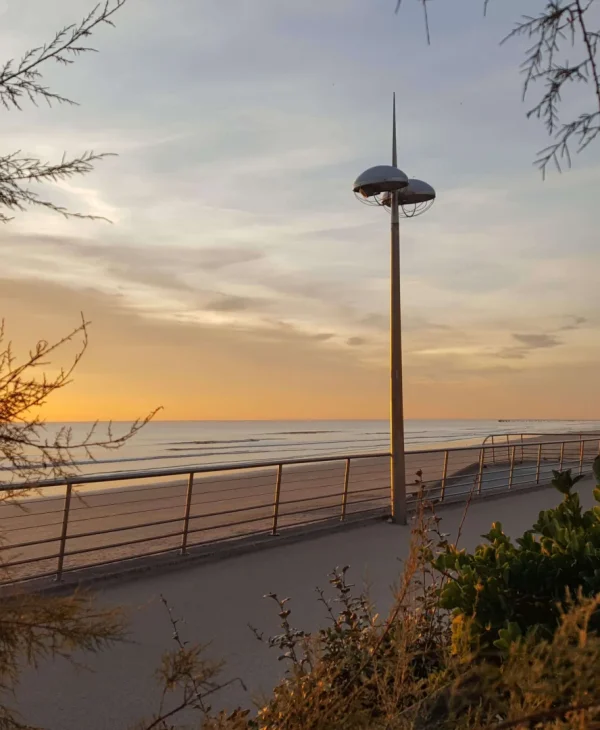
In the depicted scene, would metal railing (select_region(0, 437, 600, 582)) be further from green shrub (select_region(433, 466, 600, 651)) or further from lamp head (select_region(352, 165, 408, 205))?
lamp head (select_region(352, 165, 408, 205))

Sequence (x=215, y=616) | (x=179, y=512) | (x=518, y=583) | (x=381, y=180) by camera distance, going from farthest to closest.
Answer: (x=179, y=512) → (x=381, y=180) → (x=215, y=616) → (x=518, y=583)

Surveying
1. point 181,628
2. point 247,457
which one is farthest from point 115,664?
point 247,457

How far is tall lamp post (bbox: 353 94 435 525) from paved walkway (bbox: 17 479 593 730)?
69cm

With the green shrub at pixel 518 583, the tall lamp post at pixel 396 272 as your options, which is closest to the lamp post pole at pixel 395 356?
the tall lamp post at pixel 396 272

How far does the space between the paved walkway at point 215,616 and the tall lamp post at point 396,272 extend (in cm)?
69

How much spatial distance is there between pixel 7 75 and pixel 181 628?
4.31 m

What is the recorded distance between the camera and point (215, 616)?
5.89 m

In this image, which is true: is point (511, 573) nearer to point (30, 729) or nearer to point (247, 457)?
point (30, 729)

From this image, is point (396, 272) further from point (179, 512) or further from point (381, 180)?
point (179, 512)

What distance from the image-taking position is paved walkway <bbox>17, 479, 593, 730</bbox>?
420cm

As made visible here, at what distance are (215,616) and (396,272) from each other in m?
6.44

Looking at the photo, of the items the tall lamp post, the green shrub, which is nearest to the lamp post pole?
the tall lamp post

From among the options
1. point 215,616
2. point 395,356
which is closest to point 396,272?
point 395,356

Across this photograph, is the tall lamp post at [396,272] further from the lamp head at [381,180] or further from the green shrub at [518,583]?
the green shrub at [518,583]
